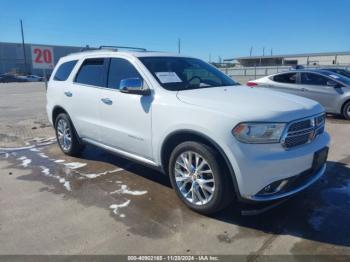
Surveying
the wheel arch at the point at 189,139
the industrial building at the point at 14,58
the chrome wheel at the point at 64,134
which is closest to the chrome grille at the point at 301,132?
the wheel arch at the point at 189,139

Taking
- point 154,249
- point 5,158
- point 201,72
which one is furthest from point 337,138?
point 5,158

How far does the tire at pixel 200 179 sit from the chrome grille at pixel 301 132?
718mm

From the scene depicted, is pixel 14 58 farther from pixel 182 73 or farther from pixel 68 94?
pixel 182 73

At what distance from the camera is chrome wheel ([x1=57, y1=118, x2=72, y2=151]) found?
5959 mm

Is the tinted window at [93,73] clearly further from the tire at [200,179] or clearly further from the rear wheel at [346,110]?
the rear wheel at [346,110]

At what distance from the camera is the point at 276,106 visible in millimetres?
3479

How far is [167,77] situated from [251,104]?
1.27 m

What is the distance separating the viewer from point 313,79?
10.4 metres

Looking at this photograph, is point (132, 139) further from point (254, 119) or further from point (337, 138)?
point (337, 138)

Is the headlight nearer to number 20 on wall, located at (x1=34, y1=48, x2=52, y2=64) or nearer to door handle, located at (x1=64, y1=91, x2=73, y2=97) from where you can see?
door handle, located at (x1=64, y1=91, x2=73, y2=97)

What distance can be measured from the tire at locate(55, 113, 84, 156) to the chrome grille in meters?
3.78

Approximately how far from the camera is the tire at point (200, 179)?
11.3 feet

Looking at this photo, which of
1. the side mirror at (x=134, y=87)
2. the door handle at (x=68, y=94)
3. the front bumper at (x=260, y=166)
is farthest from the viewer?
the door handle at (x=68, y=94)

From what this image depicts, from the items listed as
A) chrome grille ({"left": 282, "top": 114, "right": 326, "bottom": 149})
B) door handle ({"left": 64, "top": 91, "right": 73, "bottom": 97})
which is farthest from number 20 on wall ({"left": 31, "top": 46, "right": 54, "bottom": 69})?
chrome grille ({"left": 282, "top": 114, "right": 326, "bottom": 149})
